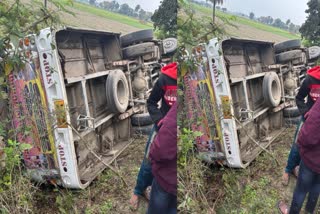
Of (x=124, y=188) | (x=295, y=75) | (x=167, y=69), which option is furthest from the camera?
(x=124, y=188)

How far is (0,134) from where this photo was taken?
1.75 m

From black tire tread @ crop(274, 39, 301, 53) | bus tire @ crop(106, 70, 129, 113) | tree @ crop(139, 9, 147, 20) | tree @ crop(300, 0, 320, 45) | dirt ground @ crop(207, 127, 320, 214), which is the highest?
tree @ crop(139, 9, 147, 20)

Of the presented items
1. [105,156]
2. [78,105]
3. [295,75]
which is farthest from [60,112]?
[295,75]

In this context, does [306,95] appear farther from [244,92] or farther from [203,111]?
[203,111]

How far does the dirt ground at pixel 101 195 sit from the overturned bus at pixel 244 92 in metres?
0.39

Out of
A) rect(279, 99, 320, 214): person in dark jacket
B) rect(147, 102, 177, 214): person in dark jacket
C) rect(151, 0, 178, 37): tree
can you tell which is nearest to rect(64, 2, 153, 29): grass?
rect(151, 0, 178, 37): tree

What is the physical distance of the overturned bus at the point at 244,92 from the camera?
4.95 feet

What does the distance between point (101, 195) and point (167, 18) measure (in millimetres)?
957

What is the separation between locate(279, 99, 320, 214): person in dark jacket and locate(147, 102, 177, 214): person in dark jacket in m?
0.56

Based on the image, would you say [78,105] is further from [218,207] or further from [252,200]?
[252,200]

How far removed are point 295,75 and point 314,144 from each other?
326 mm

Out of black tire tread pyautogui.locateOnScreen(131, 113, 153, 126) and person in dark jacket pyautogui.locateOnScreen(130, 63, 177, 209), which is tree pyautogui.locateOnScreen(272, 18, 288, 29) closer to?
person in dark jacket pyautogui.locateOnScreen(130, 63, 177, 209)

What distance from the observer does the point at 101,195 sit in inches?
69.1

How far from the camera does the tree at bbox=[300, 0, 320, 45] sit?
1415 millimetres
